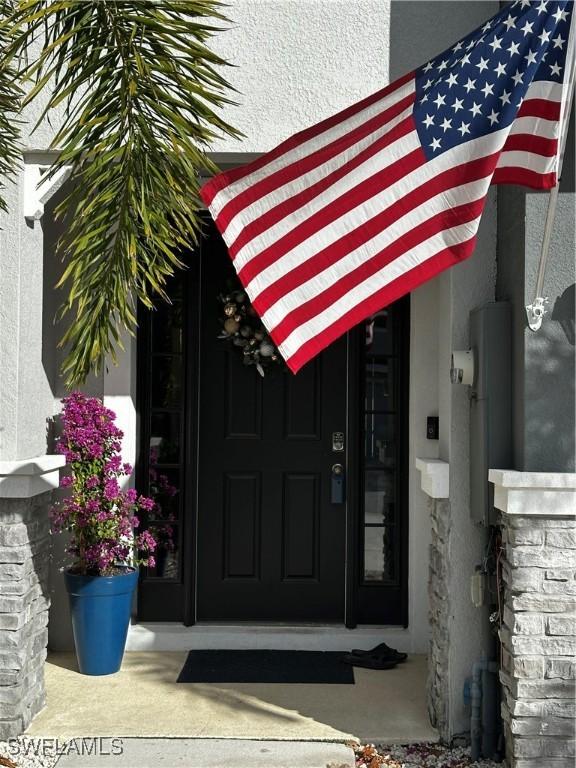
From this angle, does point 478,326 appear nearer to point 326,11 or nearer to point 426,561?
point 326,11

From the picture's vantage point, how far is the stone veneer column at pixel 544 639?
3717 mm

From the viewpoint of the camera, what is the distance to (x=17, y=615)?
423 cm

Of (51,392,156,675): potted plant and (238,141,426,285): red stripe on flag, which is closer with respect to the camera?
(238,141,426,285): red stripe on flag

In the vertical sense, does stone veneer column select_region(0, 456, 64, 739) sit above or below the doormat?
above

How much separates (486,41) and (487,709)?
9.10 ft

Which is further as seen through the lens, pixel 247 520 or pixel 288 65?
pixel 247 520

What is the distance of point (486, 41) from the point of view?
3105 mm

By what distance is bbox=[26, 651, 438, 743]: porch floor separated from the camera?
4340 mm

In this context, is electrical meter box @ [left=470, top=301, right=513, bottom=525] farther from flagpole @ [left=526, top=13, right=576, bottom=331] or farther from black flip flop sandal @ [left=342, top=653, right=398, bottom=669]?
black flip flop sandal @ [left=342, top=653, right=398, bottom=669]

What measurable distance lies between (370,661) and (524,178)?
10.4 ft

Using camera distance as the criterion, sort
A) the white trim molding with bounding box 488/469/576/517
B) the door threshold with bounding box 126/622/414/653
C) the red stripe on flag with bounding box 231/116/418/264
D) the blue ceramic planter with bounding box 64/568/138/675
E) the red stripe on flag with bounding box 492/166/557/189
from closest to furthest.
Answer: the red stripe on flag with bounding box 231/116/418/264 < the red stripe on flag with bounding box 492/166/557/189 < the white trim molding with bounding box 488/469/576/517 < the blue ceramic planter with bounding box 64/568/138/675 < the door threshold with bounding box 126/622/414/653

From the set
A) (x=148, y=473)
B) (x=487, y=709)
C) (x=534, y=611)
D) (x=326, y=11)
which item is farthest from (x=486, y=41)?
(x=148, y=473)

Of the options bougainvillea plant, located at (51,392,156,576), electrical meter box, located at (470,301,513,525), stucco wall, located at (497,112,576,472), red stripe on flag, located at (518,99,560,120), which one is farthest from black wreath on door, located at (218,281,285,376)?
red stripe on flag, located at (518,99,560,120)

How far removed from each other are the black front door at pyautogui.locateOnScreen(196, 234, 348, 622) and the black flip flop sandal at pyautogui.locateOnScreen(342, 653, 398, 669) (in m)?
0.49
